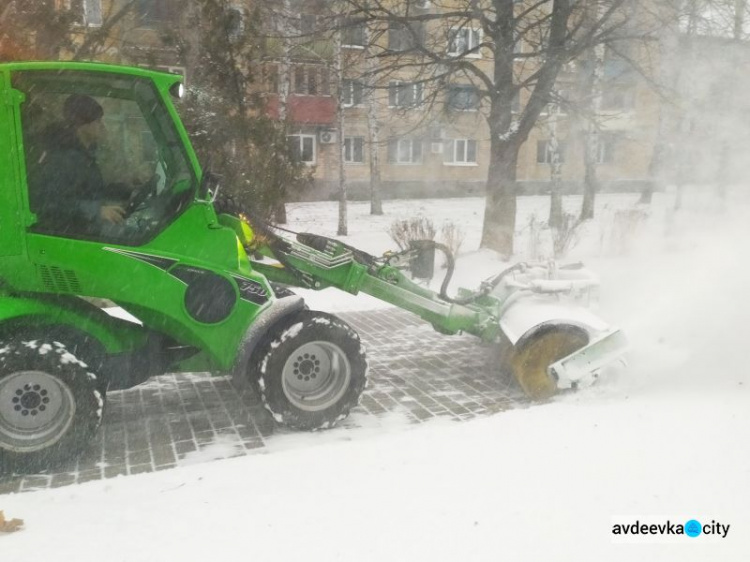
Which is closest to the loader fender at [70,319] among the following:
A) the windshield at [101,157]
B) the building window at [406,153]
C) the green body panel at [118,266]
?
the green body panel at [118,266]

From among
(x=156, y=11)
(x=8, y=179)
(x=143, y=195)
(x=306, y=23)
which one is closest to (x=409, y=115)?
(x=156, y=11)

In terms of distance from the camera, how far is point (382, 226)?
19078 mm

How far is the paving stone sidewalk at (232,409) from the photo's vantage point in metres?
4.31

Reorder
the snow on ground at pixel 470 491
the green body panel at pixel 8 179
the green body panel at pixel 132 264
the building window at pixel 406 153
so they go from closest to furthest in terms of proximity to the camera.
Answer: the snow on ground at pixel 470 491
the green body panel at pixel 8 179
the green body panel at pixel 132 264
the building window at pixel 406 153

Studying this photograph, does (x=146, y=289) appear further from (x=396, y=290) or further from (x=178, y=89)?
(x=396, y=290)

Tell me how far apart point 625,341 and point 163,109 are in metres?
3.54

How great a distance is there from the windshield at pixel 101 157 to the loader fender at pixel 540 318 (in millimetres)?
2645

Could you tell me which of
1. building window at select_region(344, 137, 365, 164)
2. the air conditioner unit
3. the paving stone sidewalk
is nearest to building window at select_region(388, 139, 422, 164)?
building window at select_region(344, 137, 365, 164)

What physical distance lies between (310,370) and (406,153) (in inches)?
1004

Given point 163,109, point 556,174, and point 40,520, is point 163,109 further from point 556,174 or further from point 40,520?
point 556,174

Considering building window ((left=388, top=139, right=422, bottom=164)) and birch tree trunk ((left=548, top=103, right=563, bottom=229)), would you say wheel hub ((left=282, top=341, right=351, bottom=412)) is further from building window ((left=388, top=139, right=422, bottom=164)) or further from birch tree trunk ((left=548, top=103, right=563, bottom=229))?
building window ((left=388, top=139, right=422, bottom=164))

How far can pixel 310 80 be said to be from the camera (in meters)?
18.9

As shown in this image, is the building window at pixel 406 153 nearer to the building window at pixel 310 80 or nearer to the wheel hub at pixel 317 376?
the building window at pixel 310 80

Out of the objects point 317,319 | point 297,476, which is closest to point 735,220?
point 317,319
